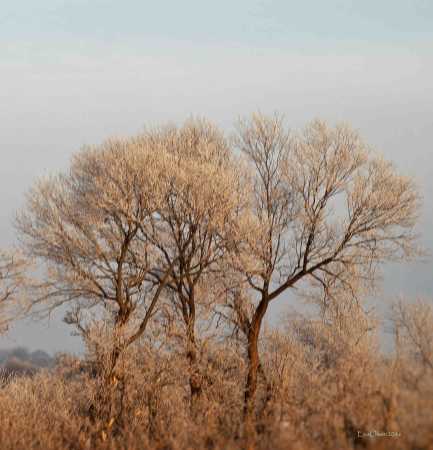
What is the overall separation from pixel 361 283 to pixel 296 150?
5158 millimetres

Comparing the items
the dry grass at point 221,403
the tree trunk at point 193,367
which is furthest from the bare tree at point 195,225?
the dry grass at point 221,403

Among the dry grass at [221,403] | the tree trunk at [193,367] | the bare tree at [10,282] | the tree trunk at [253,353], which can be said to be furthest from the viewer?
the bare tree at [10,282]

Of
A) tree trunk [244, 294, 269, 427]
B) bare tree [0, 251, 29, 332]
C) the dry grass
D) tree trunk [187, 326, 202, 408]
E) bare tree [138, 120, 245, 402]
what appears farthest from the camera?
bare tree [0, 251, 29, 332]

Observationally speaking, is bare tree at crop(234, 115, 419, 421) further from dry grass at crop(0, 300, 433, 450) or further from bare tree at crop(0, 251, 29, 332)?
bare tree at crop(0, 251, 29, 332)

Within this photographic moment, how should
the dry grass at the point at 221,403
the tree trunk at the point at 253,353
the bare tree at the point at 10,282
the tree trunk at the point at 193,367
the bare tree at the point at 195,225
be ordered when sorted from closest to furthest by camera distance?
the dry grass at the point at 221,403, the tree trunk at the point at 253,353, the tree trunk at the point at 193,367, the bare tree at the point at 195,225, the bare tree at the point at 10,282

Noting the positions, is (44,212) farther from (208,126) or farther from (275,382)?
(275,382)

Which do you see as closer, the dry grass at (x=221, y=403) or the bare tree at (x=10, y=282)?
the dry grass at (x=221, y=403)

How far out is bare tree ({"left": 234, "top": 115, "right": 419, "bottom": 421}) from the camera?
69.6 feet

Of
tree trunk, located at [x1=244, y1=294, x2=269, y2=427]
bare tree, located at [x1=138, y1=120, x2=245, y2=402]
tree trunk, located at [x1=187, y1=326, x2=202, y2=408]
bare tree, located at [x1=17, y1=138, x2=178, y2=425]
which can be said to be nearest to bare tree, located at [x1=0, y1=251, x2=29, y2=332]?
bare tree, located at [x1=17, y1=138, x2=178, y2=425]

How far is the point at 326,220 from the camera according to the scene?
69.9 feet

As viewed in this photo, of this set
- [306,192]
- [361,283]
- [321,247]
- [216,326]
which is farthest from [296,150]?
[216,326]

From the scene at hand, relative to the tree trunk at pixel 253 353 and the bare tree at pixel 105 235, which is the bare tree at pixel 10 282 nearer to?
the bare tree at pixel 105 235

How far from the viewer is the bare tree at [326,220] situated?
69.6ft

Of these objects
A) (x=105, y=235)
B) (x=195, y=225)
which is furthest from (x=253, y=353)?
(x=105, y=235)
